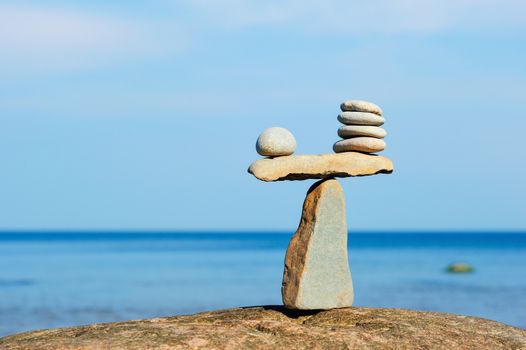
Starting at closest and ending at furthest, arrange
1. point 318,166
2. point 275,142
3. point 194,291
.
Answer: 1. point 275,142
2. point 318,166
3. point 194,291

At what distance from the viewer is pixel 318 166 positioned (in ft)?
29.3

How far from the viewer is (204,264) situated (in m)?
48.5

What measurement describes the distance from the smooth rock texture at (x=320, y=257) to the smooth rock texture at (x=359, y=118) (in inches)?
27.1

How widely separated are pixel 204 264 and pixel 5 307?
24.0 m

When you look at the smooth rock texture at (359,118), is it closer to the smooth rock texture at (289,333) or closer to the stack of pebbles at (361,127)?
the stack of pebbles at (361,127)

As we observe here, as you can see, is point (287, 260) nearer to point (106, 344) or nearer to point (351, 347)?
point (351, 347)

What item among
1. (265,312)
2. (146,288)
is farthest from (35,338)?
(146,288)

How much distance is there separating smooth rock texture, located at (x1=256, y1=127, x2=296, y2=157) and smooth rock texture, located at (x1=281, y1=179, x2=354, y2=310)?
0.63m

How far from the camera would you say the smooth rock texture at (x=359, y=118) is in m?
9.16

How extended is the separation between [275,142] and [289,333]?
2.05 metres

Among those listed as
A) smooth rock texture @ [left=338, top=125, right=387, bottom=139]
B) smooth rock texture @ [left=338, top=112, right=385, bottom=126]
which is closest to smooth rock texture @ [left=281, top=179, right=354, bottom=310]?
smooth rock texture @ [left=338, top=125, right=387, bottom=139]

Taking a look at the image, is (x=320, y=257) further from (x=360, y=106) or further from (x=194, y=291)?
(x=194, y=291)

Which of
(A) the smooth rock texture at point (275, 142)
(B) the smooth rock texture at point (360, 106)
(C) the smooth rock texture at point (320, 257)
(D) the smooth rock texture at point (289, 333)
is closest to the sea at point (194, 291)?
(D) the smooth rock texture at point (289, 333)

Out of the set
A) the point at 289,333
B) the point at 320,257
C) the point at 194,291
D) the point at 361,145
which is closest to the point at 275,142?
the point at 361,145
